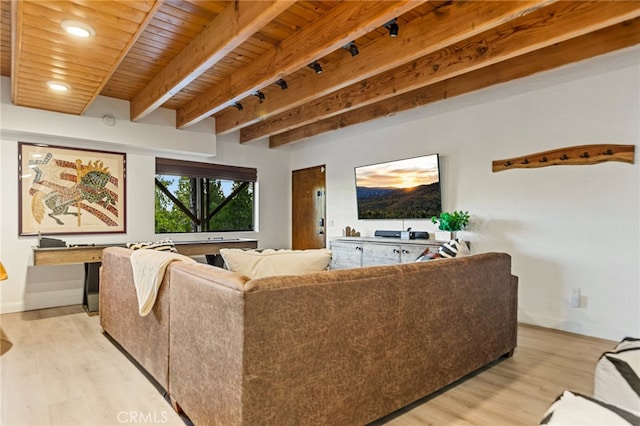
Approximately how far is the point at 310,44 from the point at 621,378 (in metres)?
2.80

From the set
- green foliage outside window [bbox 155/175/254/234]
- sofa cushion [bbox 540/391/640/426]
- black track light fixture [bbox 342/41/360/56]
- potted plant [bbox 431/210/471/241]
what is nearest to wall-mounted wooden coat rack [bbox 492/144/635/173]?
potted plant [bbox 431/210/471/241]

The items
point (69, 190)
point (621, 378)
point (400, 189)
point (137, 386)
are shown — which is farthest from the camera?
point (400, 189)

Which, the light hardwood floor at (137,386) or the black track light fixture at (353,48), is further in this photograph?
the black track light fixture at (353,48)

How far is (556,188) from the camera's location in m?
3.56

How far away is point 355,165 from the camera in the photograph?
219 inches

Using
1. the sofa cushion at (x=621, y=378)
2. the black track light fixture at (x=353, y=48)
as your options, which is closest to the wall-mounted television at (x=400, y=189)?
the black track light fixture at (x=353, y=48)

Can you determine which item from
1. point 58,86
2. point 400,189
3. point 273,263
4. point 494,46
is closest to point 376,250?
point 400,189

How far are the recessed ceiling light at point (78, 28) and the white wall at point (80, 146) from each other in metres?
2.34

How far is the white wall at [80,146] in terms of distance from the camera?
4.11 metres

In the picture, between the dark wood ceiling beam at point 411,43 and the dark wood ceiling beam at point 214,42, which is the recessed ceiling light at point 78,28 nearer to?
the dark wood ceiling beam at point 214,42

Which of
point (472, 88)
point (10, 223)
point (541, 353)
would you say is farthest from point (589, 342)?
point (10, 223)

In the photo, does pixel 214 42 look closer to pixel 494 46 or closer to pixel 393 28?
pixel 393 28

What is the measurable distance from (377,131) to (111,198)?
3797mm

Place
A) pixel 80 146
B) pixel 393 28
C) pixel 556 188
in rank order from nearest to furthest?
pixel 393 28
pixel 556 188
pixel 80 146
